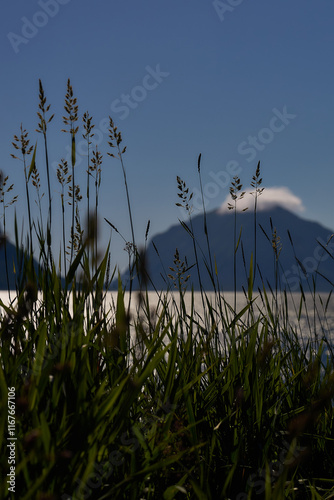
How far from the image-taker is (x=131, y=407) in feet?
6.30

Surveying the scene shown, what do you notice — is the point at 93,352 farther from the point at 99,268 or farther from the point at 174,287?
the point at 174,287

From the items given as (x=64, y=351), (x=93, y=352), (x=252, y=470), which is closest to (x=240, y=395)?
(x=252, y=470)

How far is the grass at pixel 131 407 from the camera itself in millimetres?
1326

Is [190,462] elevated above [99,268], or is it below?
below

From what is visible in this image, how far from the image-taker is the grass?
1.33 meters

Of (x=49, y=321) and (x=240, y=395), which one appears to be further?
(x=49, y=321)

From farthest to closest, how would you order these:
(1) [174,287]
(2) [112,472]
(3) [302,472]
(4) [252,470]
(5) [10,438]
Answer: (1) [174,287] < (3) [302,472] < (4) [252,470] < (2) [112,472] < (5) [10,438]

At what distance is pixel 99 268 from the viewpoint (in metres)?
2.22

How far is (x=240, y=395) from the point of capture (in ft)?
6.19

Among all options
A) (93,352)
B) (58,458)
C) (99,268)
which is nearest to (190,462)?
(93,352)

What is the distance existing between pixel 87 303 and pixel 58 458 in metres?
1.05

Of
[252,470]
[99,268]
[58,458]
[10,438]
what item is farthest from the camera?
[99,268]

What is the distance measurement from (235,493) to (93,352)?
0.78 meters

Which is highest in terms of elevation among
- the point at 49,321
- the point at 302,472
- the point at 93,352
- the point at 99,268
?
the point at 99,268
